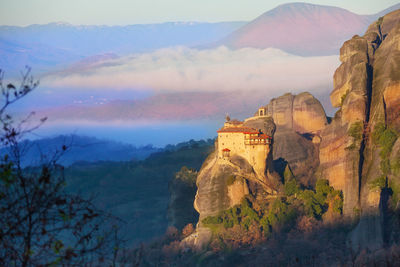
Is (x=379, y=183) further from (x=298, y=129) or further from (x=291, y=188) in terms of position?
(x=298, y=129)

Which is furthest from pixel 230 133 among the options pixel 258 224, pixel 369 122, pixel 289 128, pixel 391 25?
pixel 391 25

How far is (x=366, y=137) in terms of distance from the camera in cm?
6300

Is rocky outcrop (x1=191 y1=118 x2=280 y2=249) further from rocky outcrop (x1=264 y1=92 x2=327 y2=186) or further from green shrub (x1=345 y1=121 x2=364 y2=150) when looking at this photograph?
rocky outcrop (x1=264 y1=92 x2=327 y2=186)

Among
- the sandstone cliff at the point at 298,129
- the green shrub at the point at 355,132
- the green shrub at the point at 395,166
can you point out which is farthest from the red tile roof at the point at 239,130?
the green shrub at the point at 395,166

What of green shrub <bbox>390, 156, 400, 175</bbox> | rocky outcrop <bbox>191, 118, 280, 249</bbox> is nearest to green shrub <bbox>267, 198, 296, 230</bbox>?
rocky outcrop <bbox>191, 118, 280, 249</bbox>

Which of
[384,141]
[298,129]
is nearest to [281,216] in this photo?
[384,141]

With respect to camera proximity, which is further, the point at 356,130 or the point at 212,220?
the point at 212,220

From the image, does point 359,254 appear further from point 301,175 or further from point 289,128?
point 289,128

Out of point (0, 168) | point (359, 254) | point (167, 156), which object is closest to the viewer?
point (0, 168)

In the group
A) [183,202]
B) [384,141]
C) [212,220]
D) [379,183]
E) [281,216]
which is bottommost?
[212,220]

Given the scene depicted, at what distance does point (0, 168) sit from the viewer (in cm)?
1420

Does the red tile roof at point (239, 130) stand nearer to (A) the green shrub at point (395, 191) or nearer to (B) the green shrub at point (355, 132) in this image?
(B) the green shrub at point (355, 132)

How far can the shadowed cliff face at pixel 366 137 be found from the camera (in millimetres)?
57750

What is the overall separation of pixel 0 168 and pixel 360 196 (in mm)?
51382
